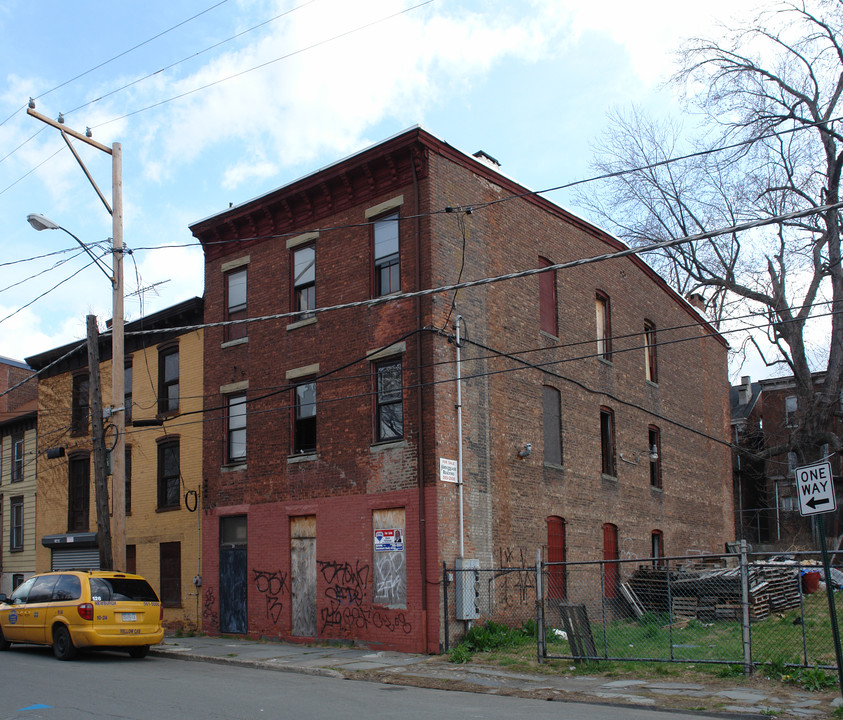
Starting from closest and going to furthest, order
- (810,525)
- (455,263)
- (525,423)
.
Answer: (455,263), (525,423), (810,525)

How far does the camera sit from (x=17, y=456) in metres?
32.0

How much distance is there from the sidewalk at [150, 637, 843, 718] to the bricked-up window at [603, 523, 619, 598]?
26.8 ft

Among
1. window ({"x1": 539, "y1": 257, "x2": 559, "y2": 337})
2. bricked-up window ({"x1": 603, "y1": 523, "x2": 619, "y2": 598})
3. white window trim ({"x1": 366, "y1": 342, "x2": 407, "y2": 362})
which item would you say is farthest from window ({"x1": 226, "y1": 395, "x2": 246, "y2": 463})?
bricked-up window ({"x1": 603, "y1": 523, "x2": 619, "y2": 598})

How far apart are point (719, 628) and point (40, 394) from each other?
2331 centimetres

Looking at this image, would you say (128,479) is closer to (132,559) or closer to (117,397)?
(132,559)

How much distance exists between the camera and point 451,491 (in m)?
18.0

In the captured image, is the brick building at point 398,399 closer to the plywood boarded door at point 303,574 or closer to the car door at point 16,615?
the plywood boarded door at point 303,574

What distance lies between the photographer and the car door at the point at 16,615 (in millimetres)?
17266

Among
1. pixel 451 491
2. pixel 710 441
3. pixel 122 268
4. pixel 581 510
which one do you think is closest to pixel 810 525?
pixel 710 441

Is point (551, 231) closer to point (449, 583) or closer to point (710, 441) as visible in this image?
point (449, 583)

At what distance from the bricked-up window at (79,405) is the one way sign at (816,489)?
912 inches

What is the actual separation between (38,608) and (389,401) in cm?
810

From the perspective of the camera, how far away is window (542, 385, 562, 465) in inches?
855

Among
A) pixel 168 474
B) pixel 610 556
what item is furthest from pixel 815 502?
pixel 168 474
